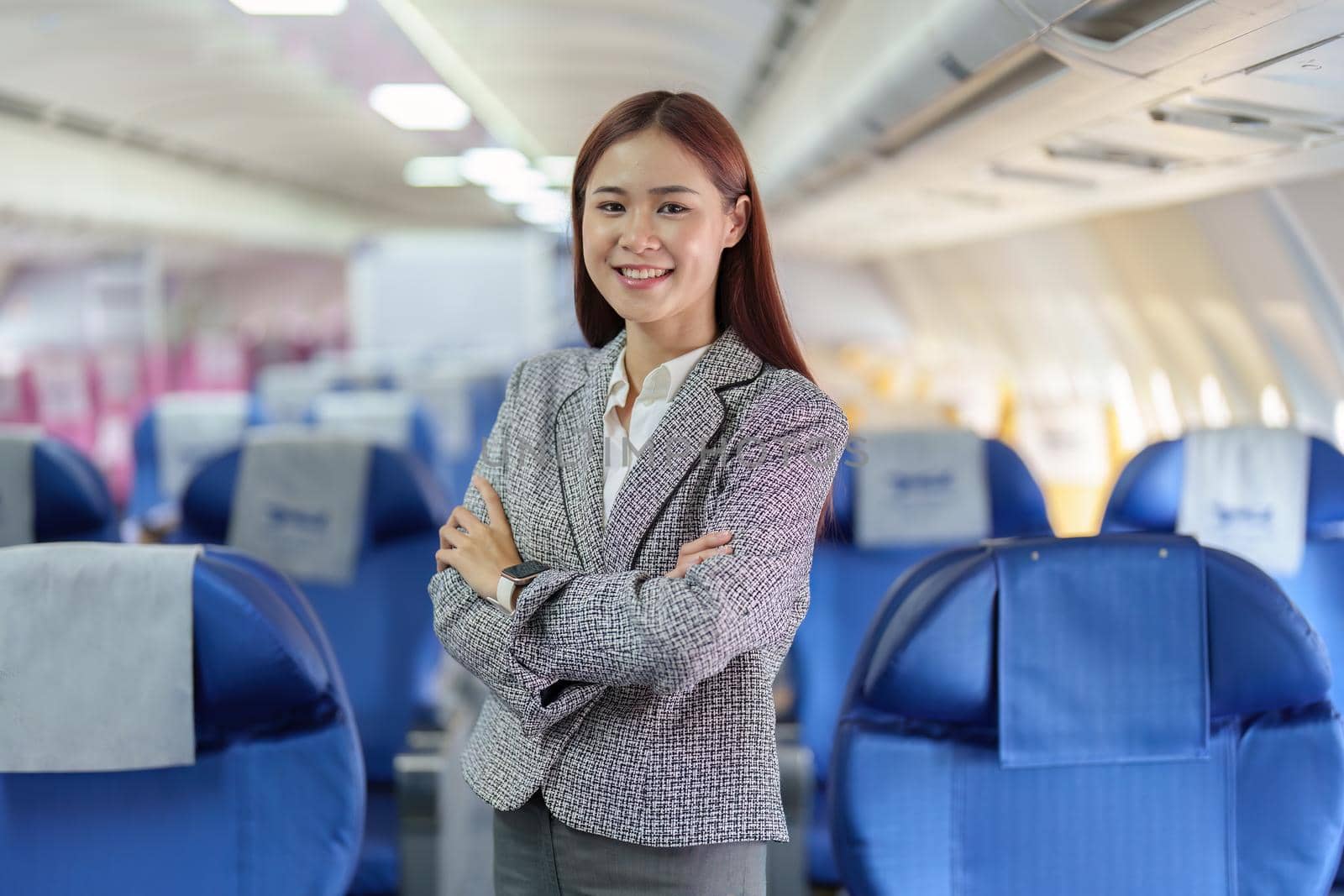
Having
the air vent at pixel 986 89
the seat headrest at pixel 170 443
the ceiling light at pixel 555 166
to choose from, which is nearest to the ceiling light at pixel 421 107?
the ceiling light at pixel 555 166

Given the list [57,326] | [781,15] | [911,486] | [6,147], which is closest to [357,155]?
[57,326]

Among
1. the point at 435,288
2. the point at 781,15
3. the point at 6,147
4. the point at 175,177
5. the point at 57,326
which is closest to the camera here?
the point at 781,15

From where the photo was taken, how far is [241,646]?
1.83 m

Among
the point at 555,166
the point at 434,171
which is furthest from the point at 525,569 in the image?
the point at 434,171

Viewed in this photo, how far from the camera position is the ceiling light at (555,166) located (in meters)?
11.1

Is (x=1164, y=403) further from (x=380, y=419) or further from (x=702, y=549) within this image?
(x=702, y=549)

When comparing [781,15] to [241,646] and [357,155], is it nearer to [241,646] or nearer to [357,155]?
[241,646]

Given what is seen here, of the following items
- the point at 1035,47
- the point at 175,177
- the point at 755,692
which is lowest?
the point at 755,692

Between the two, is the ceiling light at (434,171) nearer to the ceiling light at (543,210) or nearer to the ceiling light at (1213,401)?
the ceiling light at (543,210)

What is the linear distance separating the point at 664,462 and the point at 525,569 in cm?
21

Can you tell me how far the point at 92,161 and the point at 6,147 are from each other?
4.38 ft

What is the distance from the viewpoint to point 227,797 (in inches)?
74.0

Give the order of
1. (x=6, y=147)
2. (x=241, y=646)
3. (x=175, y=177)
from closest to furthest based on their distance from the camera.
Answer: (x=241, y=646)
(x=6, y=147)
(x=175, y=177)

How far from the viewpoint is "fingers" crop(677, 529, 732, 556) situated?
156 centimetres
